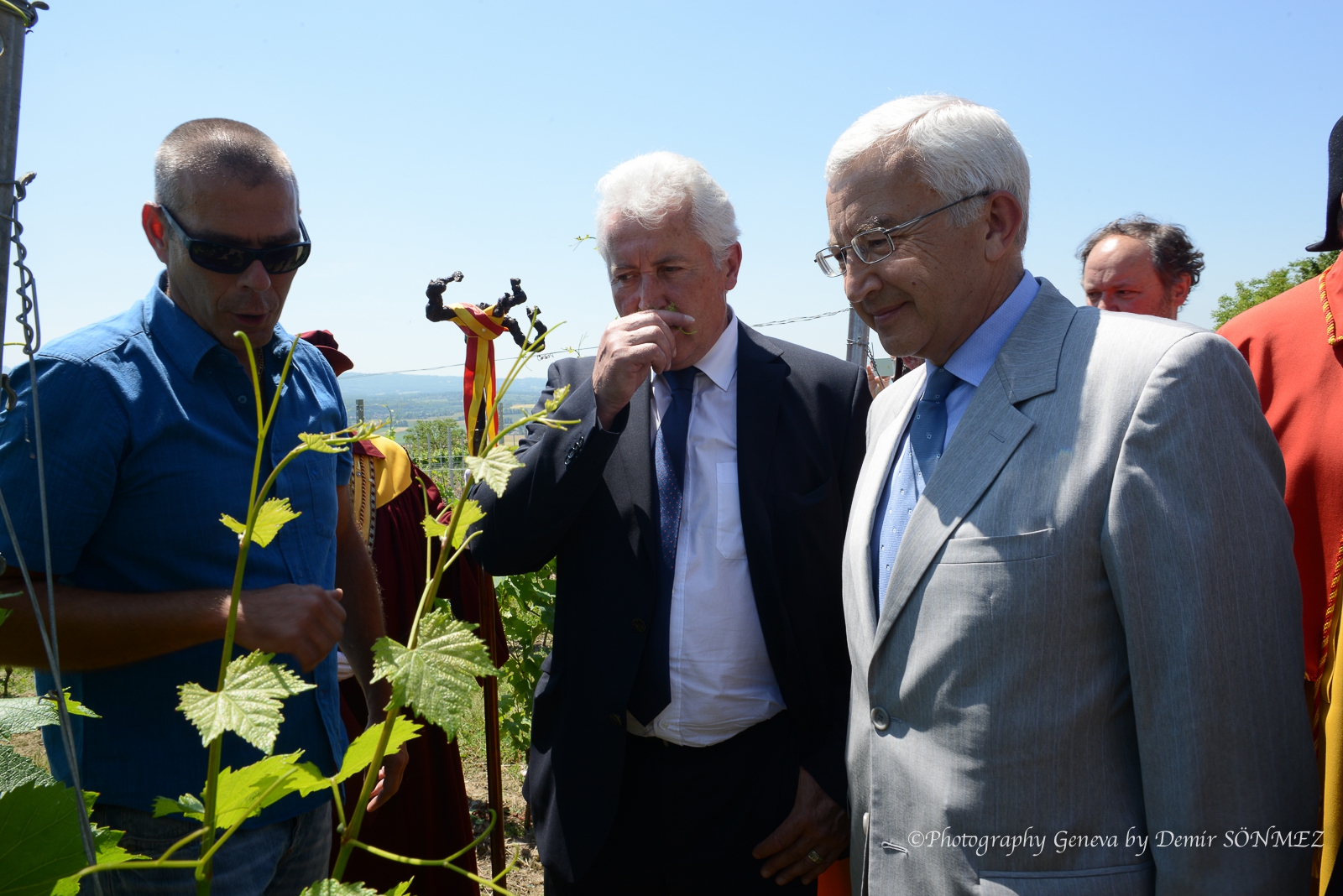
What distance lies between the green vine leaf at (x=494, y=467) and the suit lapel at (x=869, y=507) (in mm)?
1184

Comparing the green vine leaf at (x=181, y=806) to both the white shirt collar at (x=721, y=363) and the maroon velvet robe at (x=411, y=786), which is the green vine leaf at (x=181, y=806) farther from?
the maroon velvet robe at (x=411, y=786)

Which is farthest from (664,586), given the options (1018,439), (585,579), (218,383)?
(218,383)

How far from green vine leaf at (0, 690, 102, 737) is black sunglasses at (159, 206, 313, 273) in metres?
1.18

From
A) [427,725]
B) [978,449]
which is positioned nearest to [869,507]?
[978,449]

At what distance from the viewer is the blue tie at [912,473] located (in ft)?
6.10

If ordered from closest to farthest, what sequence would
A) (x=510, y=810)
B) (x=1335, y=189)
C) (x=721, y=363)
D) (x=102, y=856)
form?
1. (x=102, y=856)
2. (x=1335, y=189)
3. (x=721, y=363)
4. (x=510, y=810)

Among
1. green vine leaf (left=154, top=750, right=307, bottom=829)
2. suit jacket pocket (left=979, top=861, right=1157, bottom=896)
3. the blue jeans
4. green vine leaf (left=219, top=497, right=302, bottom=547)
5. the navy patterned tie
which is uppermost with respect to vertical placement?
green vine leaf (left=219, top=497, right=302, bottom=547)

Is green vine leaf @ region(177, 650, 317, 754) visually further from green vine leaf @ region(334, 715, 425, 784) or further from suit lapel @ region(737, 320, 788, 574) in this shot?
suit lapel @ region(737, 320, 788, 574)

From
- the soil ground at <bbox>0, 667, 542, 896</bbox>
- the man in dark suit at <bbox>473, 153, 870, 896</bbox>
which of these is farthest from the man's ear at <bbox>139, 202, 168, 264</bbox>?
the soil ground at <bbox>0, 667, 542, 896</bbox>

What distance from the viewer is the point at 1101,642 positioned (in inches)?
60.9

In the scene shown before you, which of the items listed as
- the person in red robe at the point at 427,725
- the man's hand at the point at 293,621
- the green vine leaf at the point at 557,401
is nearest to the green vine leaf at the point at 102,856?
the man's hand at the point at 293,621

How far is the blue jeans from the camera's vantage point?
5.47 feet

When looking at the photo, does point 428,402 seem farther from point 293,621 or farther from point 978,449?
point 978,449

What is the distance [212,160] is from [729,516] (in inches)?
56.4
